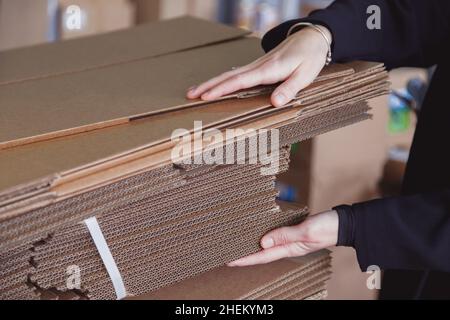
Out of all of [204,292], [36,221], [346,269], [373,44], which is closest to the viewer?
[36,221]

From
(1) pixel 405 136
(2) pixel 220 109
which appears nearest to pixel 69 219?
(2) pixel 220 109

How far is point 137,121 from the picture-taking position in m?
1.10

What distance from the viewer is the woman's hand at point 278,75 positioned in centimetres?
115

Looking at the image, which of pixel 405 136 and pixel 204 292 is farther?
pixel 405 136

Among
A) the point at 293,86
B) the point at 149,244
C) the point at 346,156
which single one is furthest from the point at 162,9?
the point at 149,244

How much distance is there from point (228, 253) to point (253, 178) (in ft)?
0.43

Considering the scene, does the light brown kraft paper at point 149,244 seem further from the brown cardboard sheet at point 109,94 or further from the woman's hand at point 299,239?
the brown cardboard sheet at point 109,94

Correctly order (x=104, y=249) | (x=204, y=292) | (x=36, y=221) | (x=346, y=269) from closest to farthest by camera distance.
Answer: (x=36, y=221) → (x=104, y=249) → (x=204, y=292) → (x=346, y=269)

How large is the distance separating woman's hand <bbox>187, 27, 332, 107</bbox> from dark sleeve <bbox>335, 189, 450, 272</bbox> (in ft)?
0.74

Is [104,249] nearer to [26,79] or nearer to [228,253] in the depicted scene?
[228,253]

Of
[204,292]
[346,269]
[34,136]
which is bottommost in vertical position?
[346,269]

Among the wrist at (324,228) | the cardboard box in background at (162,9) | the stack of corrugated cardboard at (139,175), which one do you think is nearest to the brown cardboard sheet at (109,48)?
the stack of corrugated cardboard at (139,175)
